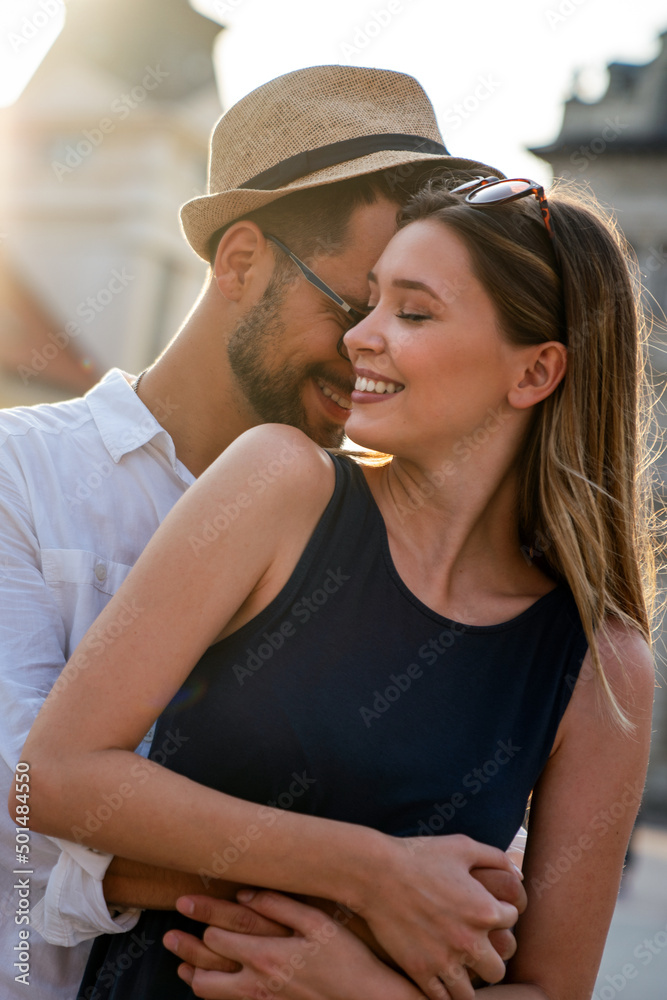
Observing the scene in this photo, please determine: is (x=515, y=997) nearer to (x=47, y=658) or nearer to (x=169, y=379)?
(x=47, y=658)

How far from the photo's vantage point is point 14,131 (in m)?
26.1

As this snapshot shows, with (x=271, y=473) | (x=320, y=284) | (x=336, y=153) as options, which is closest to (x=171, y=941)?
(x=271, y=473)

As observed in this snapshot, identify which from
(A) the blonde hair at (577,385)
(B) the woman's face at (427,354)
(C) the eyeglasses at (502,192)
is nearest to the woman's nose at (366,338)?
(B) the woman's face at (427,354)

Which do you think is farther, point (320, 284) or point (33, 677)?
point (320, 284)

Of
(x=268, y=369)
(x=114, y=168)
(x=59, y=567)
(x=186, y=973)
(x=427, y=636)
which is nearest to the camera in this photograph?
(x=186, y=973)

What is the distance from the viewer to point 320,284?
108 inches

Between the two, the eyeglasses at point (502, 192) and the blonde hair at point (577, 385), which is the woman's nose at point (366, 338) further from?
the eyeglasses at point (502, 192)

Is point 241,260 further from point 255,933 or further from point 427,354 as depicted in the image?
point 255,933

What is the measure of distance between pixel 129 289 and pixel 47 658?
2279 cm

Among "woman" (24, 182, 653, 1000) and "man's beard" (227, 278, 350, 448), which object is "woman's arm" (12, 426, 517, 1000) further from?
"man's beard" (227, 278, 350, 448)

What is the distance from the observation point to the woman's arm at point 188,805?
1.71m

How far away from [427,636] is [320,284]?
1.17 m

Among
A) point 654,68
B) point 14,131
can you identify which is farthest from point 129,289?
point 654,68

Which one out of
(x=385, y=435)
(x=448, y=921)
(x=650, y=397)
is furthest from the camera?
(x=650, y=397)
